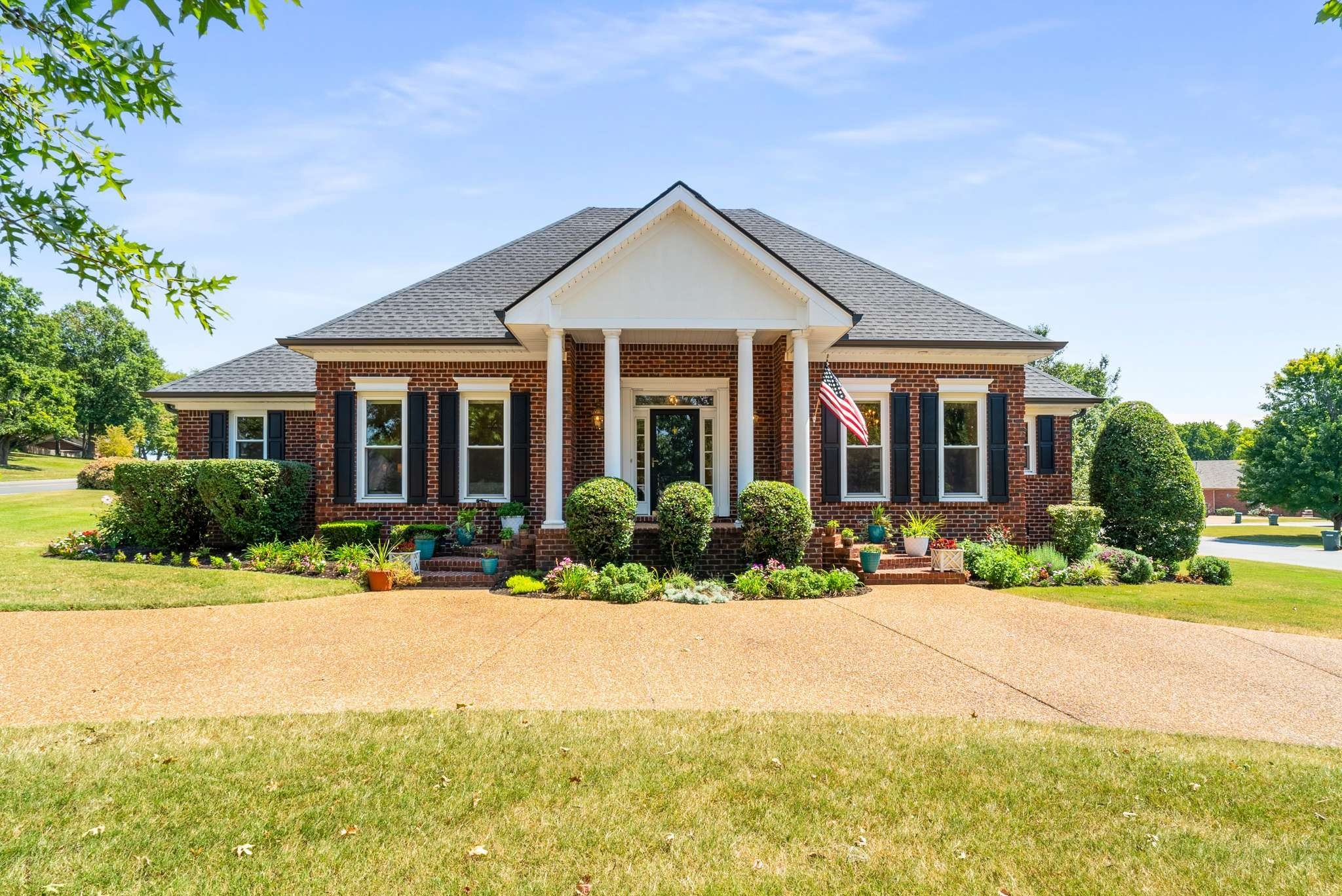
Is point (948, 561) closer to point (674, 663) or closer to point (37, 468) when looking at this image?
point (674, 663)

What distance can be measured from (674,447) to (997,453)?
6252 mm

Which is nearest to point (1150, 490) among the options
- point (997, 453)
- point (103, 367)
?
point (997, 453)

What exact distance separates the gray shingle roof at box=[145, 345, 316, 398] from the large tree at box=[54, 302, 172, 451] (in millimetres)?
57434

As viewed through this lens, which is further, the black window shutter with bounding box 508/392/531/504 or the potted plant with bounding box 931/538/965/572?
the black window shutter with bounding box 508/392/531/504

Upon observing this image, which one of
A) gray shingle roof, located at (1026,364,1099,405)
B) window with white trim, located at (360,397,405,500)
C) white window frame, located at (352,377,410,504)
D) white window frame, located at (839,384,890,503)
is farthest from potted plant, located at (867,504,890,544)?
window with white trim, located at (360,397,405,500)

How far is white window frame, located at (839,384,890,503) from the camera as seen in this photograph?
13555mm

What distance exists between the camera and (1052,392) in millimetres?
16766

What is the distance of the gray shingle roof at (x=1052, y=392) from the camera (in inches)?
645

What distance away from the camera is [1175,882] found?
3.12 meters

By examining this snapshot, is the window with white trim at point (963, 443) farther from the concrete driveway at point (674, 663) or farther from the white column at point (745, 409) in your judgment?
the concrete driveway at point (674, 663)

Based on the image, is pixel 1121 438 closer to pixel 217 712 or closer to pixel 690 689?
pixel 690 689

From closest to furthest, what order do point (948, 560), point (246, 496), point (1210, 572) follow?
point (948, 560) < point (246, 496) < point (1210, 572)

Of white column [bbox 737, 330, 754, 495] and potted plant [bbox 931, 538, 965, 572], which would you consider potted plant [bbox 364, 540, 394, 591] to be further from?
potted plant [bbox 931, 538, 965, 572]

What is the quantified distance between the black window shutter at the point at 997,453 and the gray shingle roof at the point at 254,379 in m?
13.5
